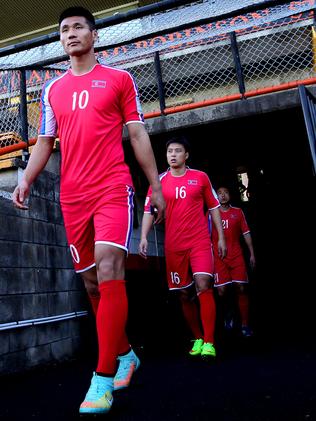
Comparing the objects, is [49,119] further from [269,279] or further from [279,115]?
[269,279]

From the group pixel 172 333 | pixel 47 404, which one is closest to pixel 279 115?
pixel 172 333

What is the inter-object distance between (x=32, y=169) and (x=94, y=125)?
488mm

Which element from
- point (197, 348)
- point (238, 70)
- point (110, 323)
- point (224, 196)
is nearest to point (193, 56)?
point (238, 70)

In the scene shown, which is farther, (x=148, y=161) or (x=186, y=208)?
(x=186, y=208)

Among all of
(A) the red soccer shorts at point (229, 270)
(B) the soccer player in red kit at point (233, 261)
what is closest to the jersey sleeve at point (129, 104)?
(B) the soccer player in red kit at point (233, 261)

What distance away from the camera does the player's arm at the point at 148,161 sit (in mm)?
2469

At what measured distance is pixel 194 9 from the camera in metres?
4.31

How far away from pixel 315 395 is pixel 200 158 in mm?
8089

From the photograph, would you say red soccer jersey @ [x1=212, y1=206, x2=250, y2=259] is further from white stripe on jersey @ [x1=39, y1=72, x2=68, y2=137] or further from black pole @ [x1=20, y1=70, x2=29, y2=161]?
white stripe on jersey @ [x1=39, y1=72, x2=68, y2=137]

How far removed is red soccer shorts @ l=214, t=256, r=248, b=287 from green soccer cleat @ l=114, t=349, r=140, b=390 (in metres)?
3.56

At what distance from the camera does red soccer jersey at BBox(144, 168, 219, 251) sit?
443 cm

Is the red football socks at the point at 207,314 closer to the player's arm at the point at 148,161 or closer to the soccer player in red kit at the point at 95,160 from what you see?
the soccer player in red kit at the point at 95,160

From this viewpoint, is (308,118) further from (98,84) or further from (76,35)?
(76,35)

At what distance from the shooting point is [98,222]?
2.38 meters
